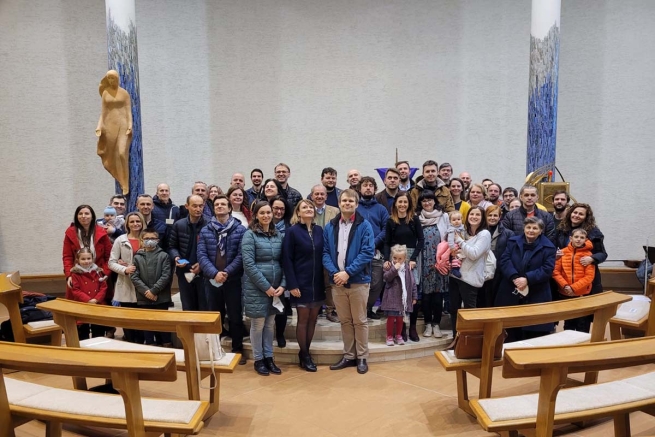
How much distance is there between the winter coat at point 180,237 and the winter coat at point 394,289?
1818mm

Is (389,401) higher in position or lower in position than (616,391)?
lower

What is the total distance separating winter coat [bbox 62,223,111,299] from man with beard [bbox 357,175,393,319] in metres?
2.56

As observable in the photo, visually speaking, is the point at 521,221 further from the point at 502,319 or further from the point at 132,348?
the point at 132,348

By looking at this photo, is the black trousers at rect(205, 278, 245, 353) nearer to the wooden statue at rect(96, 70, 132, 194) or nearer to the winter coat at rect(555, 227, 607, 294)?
the wooden statue at rect(96, 70, 132, 194)

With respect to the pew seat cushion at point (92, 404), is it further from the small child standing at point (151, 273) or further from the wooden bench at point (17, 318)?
the small child standing at point (151, 273)

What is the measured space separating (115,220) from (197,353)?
269 centimetres

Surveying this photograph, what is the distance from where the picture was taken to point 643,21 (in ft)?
27.8

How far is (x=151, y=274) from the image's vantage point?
5.05 metres

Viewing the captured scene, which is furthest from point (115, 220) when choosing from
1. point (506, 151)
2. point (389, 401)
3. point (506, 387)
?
point (506, 151)


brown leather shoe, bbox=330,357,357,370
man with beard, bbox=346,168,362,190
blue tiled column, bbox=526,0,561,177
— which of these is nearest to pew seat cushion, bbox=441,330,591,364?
brown leather shoe, bbox=330,357,357,370

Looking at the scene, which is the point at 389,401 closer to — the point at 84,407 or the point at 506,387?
the point at 506,387

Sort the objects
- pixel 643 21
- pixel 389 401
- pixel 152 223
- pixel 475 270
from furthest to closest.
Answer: pixel 643 21 < pixel 152 223 < pixel 475 270 < pixel 389 401

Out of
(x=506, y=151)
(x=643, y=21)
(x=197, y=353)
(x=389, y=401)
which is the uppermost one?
(x=643, y=21)

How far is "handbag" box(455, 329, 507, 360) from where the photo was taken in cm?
362
